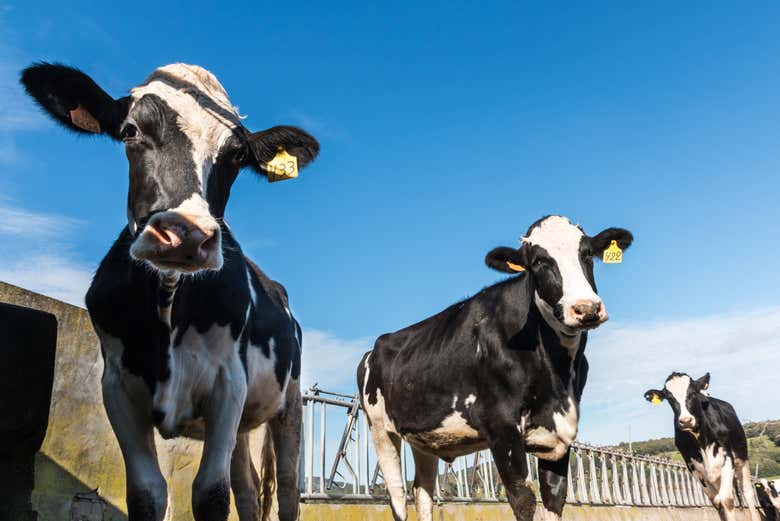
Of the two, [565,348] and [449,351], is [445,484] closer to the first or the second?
[449,351]

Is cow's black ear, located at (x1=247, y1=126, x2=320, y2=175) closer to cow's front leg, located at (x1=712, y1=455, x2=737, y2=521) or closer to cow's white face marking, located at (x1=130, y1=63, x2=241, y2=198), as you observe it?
cow's white face marking, located at (x1=130, y1=63, x2=241, y2=198)

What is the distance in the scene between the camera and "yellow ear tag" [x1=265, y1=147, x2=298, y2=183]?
416 cm

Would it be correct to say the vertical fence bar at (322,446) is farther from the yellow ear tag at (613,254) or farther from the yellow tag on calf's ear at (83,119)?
the yellow tag on calf's ear at (83,119)

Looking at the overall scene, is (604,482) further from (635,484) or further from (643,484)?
(643,484)

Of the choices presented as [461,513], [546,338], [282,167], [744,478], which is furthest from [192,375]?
[744,478]

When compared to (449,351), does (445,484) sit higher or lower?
lower

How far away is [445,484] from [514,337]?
6287 millimetres

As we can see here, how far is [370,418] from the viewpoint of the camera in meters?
8.63

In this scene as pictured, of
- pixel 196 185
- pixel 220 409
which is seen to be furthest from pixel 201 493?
pixel 196 185

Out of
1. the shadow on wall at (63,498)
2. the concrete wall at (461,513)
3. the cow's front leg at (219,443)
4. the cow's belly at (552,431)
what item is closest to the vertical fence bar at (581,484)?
the concrete wall at (461,513)

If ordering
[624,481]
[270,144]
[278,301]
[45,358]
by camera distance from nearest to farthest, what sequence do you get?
[45,358] < [270,144] < [278,301] < [624,481]

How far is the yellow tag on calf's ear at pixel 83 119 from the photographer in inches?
147

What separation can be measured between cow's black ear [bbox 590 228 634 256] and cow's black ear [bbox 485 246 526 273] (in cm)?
76

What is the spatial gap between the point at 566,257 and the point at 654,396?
8.71 metres
